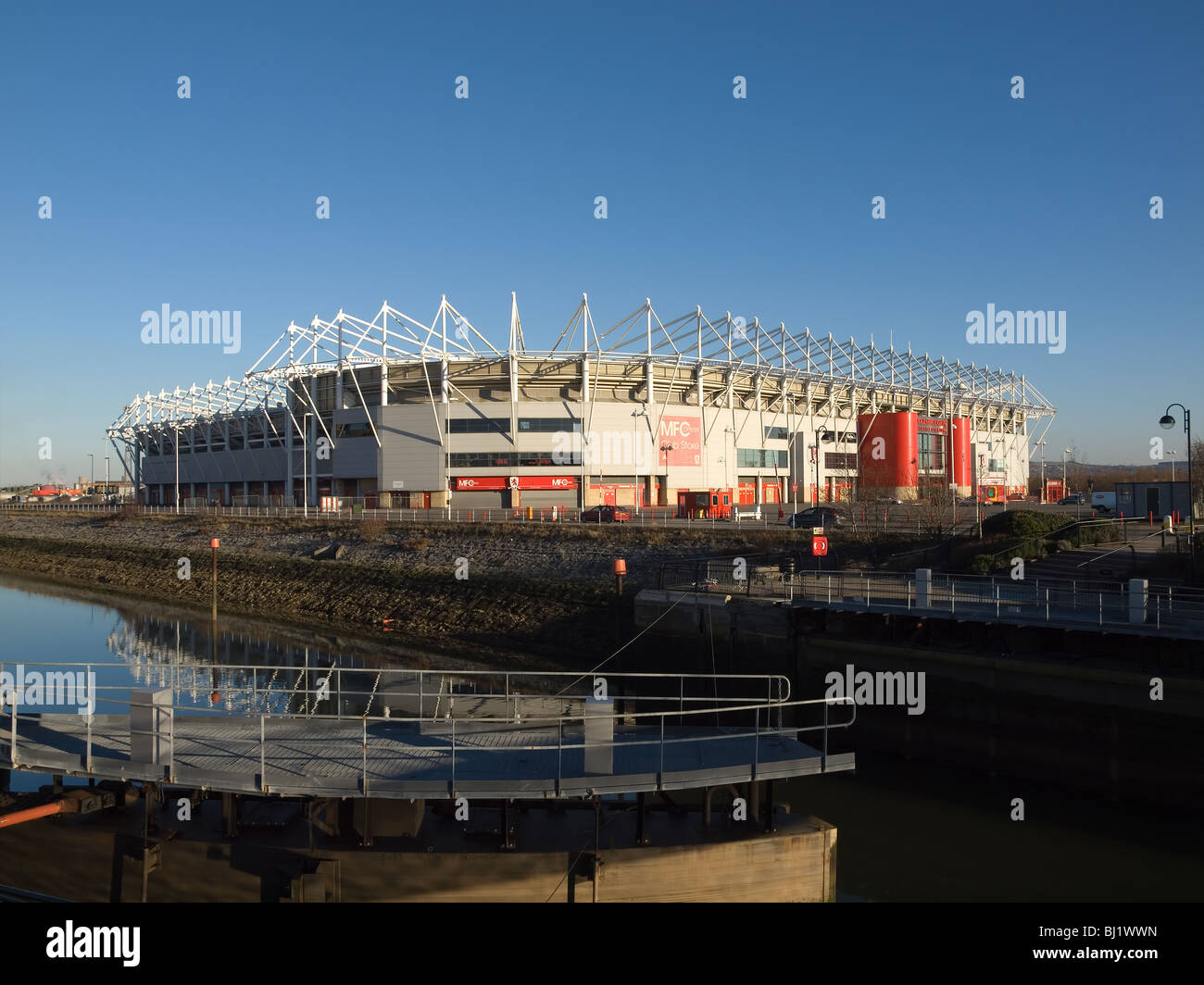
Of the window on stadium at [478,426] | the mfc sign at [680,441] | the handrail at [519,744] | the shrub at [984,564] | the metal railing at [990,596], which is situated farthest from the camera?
the mfc sign at [680,441]

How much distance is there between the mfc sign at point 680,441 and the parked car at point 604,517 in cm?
1771

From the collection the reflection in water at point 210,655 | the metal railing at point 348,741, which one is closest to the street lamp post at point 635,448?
the reflection in water at point 210,655

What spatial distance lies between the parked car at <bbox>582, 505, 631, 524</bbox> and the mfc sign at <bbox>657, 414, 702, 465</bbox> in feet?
58.1

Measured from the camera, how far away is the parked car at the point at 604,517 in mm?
47281

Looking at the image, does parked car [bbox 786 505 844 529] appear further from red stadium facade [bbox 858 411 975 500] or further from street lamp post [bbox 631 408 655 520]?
red stadium facade [bbox 858 411 975 500]

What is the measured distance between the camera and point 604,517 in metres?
47.8

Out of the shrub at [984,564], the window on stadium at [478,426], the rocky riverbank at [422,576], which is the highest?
the window on stadium at [478,426]

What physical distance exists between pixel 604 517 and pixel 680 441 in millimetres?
22361

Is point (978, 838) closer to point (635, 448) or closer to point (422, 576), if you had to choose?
point (422, 576)

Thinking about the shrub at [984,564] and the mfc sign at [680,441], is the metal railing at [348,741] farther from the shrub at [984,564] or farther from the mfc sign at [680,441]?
the mfc sign at [680,441]

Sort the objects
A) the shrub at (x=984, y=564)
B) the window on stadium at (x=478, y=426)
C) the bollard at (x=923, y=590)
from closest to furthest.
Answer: the bollard at (x=923, y=590), the shrub at (x=984, y=564), the window on stadium at (x=478, y=426)
